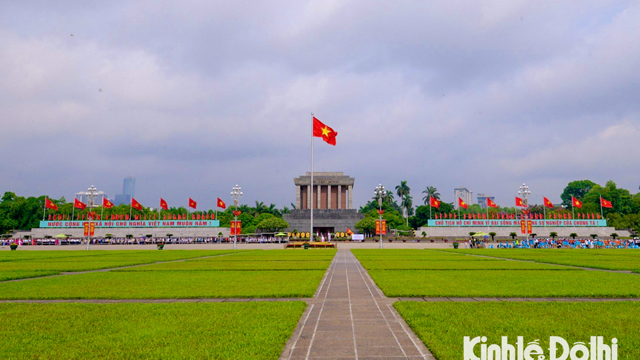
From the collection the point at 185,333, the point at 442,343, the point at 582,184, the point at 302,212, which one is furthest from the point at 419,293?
the point at 582,184

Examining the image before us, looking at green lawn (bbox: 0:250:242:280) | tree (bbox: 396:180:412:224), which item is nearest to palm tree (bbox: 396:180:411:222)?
tree (bbox: 396:180:412:224)

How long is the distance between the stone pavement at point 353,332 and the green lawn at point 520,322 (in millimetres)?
292

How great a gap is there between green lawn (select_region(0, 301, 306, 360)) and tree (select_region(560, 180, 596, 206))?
141 m

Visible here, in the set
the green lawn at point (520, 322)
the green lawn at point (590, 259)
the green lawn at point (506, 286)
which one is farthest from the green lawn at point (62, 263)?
the green lawn at point (590, 259)

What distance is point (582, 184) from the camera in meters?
129

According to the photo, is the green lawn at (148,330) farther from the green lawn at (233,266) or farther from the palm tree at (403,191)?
the palm tree at (403,191)

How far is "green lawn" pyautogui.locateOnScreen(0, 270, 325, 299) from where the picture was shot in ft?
38.3

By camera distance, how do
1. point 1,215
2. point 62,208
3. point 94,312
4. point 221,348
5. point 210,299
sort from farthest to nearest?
point 62,208, point 1,215, point 210,299, point 94,312, point 221,348

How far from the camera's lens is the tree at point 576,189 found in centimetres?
12875

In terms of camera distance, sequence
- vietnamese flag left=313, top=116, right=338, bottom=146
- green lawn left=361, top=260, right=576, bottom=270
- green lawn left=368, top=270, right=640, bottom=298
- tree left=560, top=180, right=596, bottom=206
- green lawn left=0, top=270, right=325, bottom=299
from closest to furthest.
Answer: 1. green lawn left=368, top=270, right=640, bottom=298
2. green lawn left=0, top=270, right=325, bottom=299
3. green lawn left=361, top=260, right=576, bottom=270
4. vietnamese flag left=313, top=116, right=338, bottom=146
5. tree left=560, top=180, right=596, bottom=206

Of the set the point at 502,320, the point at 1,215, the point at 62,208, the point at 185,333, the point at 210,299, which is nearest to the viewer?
the point at 185,333

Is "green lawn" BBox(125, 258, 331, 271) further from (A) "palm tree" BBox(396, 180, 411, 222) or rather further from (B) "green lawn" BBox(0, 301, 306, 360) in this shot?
(A) "palm tree" BBox(396, 180, 411, 222)

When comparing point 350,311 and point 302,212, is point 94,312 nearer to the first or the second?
point 350,311

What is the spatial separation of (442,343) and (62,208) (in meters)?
121
